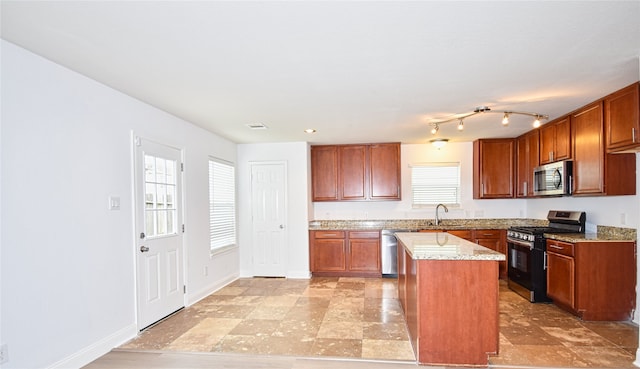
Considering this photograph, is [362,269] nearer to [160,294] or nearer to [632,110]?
[160,294]

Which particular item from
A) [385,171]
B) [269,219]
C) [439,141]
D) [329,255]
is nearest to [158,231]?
[269,219]

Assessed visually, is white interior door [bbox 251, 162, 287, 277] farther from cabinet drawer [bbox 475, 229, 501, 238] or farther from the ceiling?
cabinet drawer [bbox 475, 229, 501, 238]

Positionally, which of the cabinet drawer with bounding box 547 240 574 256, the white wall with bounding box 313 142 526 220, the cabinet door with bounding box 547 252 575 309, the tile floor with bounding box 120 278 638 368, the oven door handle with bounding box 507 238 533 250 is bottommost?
the tile floor with bounding box 120 278 638 368

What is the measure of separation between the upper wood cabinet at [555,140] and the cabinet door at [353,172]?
8.78ft

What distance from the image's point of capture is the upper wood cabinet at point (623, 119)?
292 centimetres

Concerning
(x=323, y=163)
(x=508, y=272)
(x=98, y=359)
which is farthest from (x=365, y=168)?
(x=98, y=359)

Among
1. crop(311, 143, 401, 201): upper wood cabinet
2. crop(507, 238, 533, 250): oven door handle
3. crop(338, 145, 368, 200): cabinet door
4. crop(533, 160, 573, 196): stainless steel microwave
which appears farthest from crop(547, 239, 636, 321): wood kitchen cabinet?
crop(338, 145, 368, 200): cabinet door

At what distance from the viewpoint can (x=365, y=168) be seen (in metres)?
5.88

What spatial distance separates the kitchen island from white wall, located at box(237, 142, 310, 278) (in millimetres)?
3207

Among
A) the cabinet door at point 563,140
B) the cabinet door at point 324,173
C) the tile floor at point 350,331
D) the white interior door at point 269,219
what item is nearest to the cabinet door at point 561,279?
the tile floor at point 350,331

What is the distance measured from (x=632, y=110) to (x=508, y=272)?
2.73 metres

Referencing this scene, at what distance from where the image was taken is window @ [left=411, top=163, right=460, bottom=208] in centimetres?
599

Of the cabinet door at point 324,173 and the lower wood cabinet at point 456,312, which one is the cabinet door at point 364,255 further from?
the lower wood cabinet at point 456,312

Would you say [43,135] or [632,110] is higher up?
[632,110]
